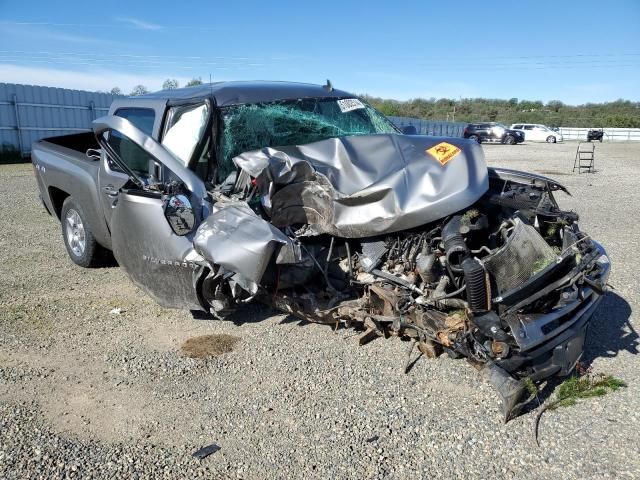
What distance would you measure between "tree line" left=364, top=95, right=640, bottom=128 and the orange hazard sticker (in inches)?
2494

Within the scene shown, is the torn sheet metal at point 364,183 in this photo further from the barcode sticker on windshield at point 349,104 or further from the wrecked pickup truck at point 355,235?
the barcode sticker on windshield at point 349,104

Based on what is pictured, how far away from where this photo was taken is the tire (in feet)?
18.6

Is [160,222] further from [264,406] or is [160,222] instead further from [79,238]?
[79,238]

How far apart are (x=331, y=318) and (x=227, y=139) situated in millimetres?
1670

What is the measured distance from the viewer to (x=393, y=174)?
12.5ft

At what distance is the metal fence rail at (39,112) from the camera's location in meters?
18.7

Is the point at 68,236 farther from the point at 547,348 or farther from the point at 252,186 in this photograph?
the point at 547,348

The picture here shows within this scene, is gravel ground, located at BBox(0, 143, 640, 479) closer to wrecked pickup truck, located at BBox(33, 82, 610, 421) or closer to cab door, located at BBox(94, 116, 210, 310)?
wrecked pickup truck, located at BBox(33, 82, 610, 421)

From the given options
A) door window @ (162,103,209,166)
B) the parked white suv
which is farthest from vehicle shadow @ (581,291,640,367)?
the parked white suv

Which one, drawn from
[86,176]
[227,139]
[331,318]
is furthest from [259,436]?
[86,176]

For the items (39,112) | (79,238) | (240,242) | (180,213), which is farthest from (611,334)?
(39,112)

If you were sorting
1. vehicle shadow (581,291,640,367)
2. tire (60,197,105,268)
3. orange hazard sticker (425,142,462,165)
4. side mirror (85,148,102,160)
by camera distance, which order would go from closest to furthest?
orange hazard sticker (425,142,462,165) → vehicle shadow (581,291,640,367) → side mirror (85,148,102,160) → tire (60,197,105,268)

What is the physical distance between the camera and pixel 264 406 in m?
3.37

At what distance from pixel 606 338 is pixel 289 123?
3112 millimetres
